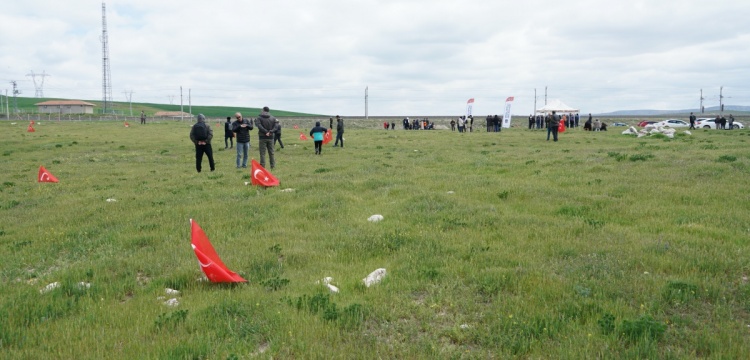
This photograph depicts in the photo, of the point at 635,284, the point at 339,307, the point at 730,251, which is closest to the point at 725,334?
the point at 635,284

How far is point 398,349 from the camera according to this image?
482cm

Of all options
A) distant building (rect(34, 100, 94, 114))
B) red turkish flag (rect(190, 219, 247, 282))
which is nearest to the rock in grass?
red turkish flag (rect(190, 219, 247, 282))

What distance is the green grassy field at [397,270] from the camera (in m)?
4.92

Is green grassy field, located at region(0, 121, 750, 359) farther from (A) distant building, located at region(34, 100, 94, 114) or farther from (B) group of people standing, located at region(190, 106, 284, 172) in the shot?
(A) distant building, located at region(34, 100, 94, 114)

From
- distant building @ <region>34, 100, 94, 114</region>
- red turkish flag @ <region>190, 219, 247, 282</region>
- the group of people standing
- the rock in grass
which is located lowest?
the rock in grass

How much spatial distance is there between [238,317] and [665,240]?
6.38 m

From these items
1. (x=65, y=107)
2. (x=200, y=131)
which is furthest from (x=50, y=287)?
(x=65, y=107)

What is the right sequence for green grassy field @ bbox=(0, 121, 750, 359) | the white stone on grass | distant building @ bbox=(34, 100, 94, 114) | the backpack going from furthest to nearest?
1. distant building @ bbox=(34, 100, 94, 114)
2. the backpack
3. the white stone on grass
4. green grassy field @ bbox=(0, 121, 750, 359)

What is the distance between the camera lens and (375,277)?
21.9 ft

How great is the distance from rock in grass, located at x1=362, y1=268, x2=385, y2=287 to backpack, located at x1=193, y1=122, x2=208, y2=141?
12.2 meters

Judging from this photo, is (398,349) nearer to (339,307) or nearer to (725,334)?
(339,307)

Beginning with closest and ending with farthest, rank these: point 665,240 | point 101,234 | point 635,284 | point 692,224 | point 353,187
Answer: point 635,284, point 665,240, point 692,224, point 101,234, point 353,187

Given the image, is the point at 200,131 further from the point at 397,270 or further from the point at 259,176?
the point at 397,270

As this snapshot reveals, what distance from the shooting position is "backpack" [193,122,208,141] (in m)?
17.4
